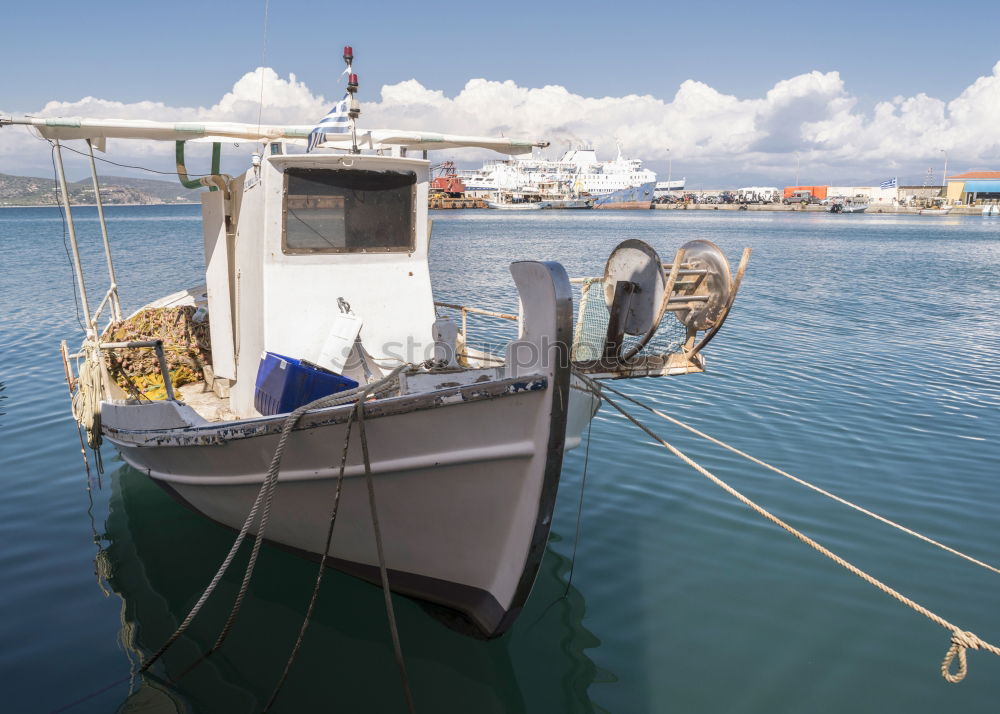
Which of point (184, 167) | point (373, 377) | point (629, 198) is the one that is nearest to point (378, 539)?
point (373, 377)

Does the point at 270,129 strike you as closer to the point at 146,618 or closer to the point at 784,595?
the point at 146,618

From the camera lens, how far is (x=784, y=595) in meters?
5.68

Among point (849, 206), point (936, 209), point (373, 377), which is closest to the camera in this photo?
point (373, 377)

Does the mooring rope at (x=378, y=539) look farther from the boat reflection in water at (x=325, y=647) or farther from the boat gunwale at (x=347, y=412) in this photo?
the boat reflection in water at (x=325, y=647)

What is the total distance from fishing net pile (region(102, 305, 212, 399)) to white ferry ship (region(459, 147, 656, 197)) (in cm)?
12653

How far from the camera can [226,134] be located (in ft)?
25.4

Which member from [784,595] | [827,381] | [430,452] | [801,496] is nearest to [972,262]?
[827,381]

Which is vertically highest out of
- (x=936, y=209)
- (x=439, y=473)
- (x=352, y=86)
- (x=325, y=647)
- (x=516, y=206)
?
(x=516, y=206)

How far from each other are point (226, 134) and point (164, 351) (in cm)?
283

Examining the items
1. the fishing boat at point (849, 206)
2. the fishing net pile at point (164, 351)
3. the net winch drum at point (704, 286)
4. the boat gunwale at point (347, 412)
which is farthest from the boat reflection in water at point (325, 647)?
the fishing boat at point (849, 206)

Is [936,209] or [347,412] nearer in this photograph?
[347,412]

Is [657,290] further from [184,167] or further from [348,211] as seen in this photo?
[184,167]

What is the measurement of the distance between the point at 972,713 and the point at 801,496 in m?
3.19

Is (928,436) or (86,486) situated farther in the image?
(928,436)
